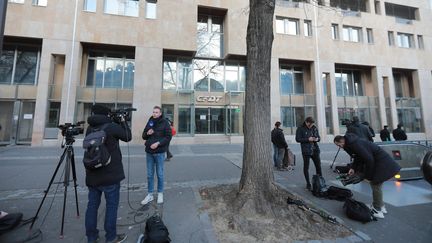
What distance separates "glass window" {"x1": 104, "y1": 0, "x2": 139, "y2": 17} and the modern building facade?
0.07 metres

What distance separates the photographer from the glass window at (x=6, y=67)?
A: 50.4 feet

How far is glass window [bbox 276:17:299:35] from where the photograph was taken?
1971 cm

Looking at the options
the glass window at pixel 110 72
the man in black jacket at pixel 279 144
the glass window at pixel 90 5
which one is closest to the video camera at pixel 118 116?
the man in black jacket at pixel 279 144

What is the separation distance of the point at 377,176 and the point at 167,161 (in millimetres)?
7245

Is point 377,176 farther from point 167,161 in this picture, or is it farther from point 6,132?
point 6,132

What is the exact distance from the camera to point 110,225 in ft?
9.78

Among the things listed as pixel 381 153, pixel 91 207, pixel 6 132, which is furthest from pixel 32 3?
pixel 381 153

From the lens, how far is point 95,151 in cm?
276

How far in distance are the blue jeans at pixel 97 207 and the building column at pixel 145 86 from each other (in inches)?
519

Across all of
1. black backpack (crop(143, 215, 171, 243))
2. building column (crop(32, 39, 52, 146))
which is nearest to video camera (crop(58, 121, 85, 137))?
black backpack (crop(143, 215, 171, 243))

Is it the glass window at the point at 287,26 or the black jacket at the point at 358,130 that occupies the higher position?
the glass window at the point at 287,26

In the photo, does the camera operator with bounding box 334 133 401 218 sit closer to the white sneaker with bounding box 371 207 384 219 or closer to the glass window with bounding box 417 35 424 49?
the white sneaker with bounding box 371 207 384 219

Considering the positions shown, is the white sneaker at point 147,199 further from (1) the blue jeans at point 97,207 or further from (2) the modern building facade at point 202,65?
(2) the modern building facade at point 202,65

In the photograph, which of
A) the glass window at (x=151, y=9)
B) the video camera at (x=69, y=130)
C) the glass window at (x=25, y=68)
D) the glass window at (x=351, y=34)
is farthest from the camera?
the glass window at (x=351, y=34)
